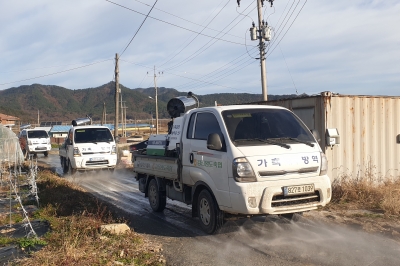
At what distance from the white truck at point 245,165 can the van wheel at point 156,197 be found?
0.86 metres

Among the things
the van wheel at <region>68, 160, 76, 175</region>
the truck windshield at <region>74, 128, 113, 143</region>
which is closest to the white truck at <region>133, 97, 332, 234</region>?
the truck windshield at <region>74, 128, 113, 143</region>

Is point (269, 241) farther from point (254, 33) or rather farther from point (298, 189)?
point (254, 33)

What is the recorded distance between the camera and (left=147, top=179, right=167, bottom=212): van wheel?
29.2 ft

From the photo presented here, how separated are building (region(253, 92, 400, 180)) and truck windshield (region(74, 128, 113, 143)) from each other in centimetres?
792

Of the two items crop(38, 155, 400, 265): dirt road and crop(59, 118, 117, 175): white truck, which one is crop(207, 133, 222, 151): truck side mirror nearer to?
crop(38, 155, 400, 265): dirt road

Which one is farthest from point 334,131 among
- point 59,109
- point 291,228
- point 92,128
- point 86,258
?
point 59,109

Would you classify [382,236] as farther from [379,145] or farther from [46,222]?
[46,222]

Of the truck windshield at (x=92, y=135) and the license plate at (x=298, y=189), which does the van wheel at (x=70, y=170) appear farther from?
the license plate at (x=298, y=189)

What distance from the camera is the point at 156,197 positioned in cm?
906

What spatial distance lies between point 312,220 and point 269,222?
835 mm

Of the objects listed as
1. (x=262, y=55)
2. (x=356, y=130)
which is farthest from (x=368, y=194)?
(x=262, y=55)

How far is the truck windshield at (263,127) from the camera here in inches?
263

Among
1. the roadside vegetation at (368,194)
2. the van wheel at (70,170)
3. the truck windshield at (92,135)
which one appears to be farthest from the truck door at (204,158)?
the van wheel at (70,170)

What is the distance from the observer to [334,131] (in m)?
9.39
